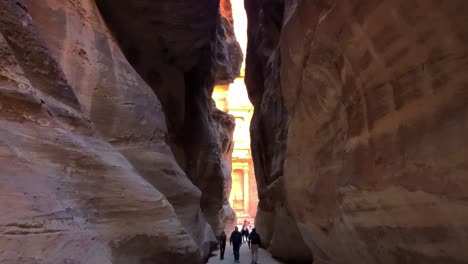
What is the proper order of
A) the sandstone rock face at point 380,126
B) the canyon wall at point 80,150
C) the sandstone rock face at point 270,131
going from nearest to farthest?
the sandstone rock face at point 380,126 → the canyon wall at point 80,150 → the sandstone rock face at point 270,131

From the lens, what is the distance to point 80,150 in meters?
4.00

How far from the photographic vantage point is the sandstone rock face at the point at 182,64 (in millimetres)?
→ 8828

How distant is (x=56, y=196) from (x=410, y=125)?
2847 mm

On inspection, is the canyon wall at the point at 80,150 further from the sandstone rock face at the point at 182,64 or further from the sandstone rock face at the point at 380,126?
the sandstone rock face at the point at 380,126

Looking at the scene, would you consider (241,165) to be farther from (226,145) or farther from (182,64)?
(182,64)

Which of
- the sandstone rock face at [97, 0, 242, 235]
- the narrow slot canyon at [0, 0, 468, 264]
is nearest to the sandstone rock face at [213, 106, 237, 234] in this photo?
the sandstone rock face at [97, 0, 242, 235]

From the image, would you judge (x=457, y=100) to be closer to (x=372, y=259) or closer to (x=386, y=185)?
(x=386, y=185)

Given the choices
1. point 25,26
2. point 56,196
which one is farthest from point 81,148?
point 25,26

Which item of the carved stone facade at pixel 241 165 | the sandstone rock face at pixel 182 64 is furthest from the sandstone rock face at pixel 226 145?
the carved stone facade at pixel 241 165

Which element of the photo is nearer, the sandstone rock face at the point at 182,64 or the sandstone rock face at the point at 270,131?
the sandstone rock face at the point at 182,64

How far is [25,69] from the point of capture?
12.9ft

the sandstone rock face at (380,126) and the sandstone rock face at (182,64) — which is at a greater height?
the sandstone rock face at (182,64)

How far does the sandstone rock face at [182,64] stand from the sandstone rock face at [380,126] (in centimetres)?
425

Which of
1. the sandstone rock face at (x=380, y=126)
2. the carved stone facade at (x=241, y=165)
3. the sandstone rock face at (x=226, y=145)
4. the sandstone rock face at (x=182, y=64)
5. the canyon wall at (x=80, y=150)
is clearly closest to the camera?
the sandstone rock face at (x=380, y=126)
